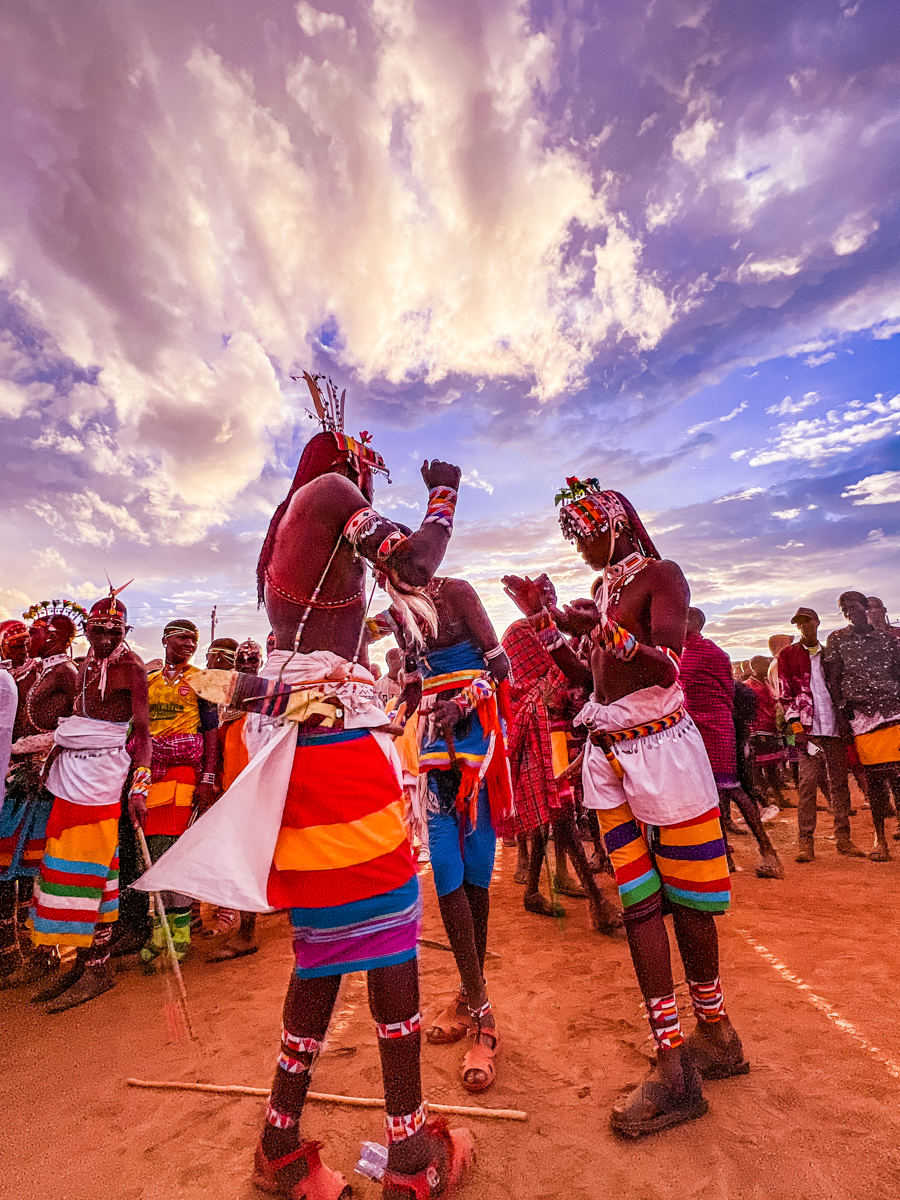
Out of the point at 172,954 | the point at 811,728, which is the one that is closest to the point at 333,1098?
the point at 172,954

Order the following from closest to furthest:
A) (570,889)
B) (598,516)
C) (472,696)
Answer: (598,516), (472,696), (570,889)

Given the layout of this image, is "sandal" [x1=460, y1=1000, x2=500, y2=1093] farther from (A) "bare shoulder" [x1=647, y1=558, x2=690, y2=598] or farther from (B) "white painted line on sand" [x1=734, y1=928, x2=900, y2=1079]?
(A) "bare shoulder" [x1=647, y1=558, x2=690, y2=598]

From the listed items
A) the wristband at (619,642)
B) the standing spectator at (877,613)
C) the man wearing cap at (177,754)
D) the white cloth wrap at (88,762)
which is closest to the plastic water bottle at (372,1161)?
the wristband at (619,642)

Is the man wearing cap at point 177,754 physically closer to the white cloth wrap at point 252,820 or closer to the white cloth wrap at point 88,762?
the white cloth wrap at point 88,762

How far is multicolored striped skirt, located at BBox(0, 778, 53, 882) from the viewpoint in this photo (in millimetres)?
4820

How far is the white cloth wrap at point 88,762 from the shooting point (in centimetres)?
430

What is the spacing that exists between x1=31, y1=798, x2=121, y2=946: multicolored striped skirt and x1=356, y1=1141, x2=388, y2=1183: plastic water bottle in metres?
2.90

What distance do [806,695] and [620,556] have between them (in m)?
5.33

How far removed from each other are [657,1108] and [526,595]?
206 centimetres

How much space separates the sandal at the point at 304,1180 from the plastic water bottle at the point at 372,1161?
0.07 meters

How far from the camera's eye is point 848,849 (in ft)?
21.5

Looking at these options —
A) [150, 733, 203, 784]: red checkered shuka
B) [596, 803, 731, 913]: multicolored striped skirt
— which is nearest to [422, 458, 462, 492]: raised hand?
[596, 803, 731, 913]: multicolored striped skirt

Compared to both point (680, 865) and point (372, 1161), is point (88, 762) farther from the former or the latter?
point (680, 865)

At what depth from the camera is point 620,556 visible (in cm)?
289
